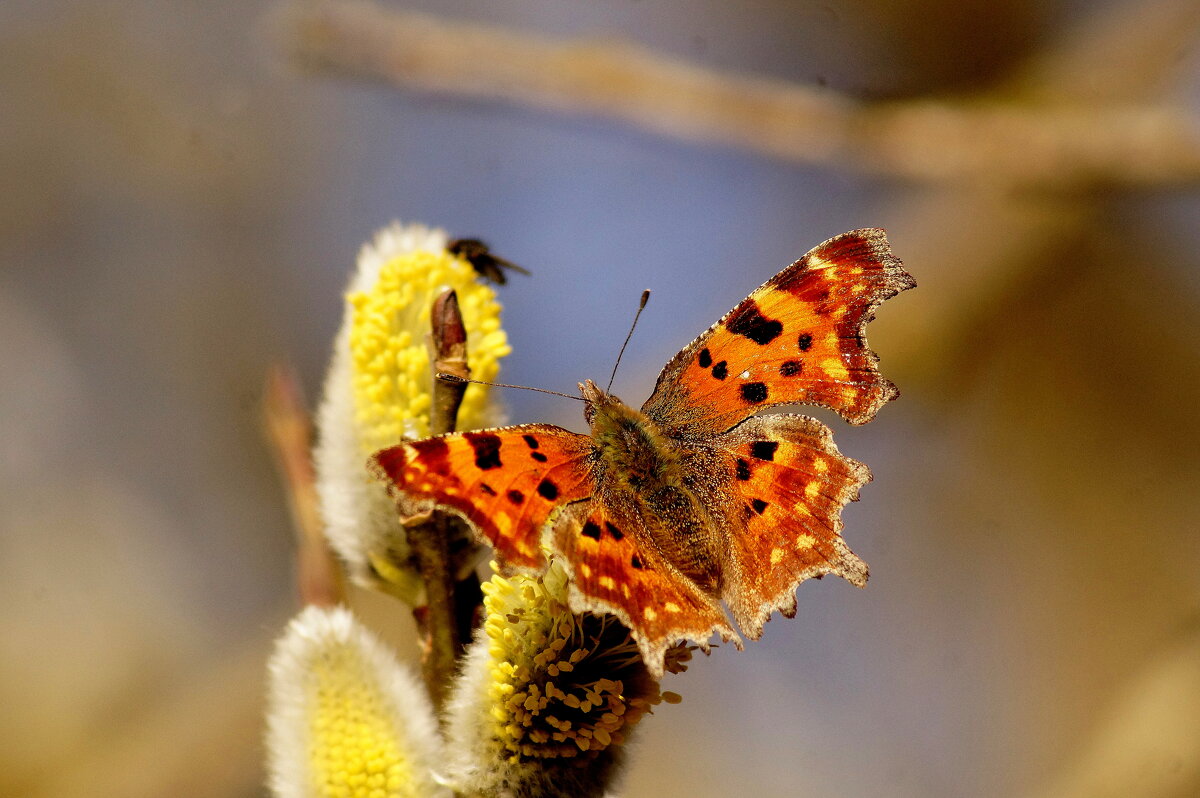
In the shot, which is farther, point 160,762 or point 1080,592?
point 1080,592

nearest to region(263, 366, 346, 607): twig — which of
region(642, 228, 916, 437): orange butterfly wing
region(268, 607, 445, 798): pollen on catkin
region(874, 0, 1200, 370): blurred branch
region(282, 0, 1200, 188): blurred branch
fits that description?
region(268, 607, 445, 798): pollen on catkin

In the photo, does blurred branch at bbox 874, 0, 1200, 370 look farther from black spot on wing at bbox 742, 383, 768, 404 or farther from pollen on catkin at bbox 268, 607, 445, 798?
pollen on catkin at bbox 268, 607, 445, 798

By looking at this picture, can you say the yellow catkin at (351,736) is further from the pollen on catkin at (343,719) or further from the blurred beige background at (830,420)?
the blurred beige background at (830,420)

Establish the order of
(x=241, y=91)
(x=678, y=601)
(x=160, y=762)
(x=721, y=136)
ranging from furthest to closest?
(x=241, y=91)
(x=721, y=136)
(x=160, y=762)
(x=678, y=601)

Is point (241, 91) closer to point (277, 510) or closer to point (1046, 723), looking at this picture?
point (277, 510)

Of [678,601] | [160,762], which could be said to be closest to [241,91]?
[160,762]
